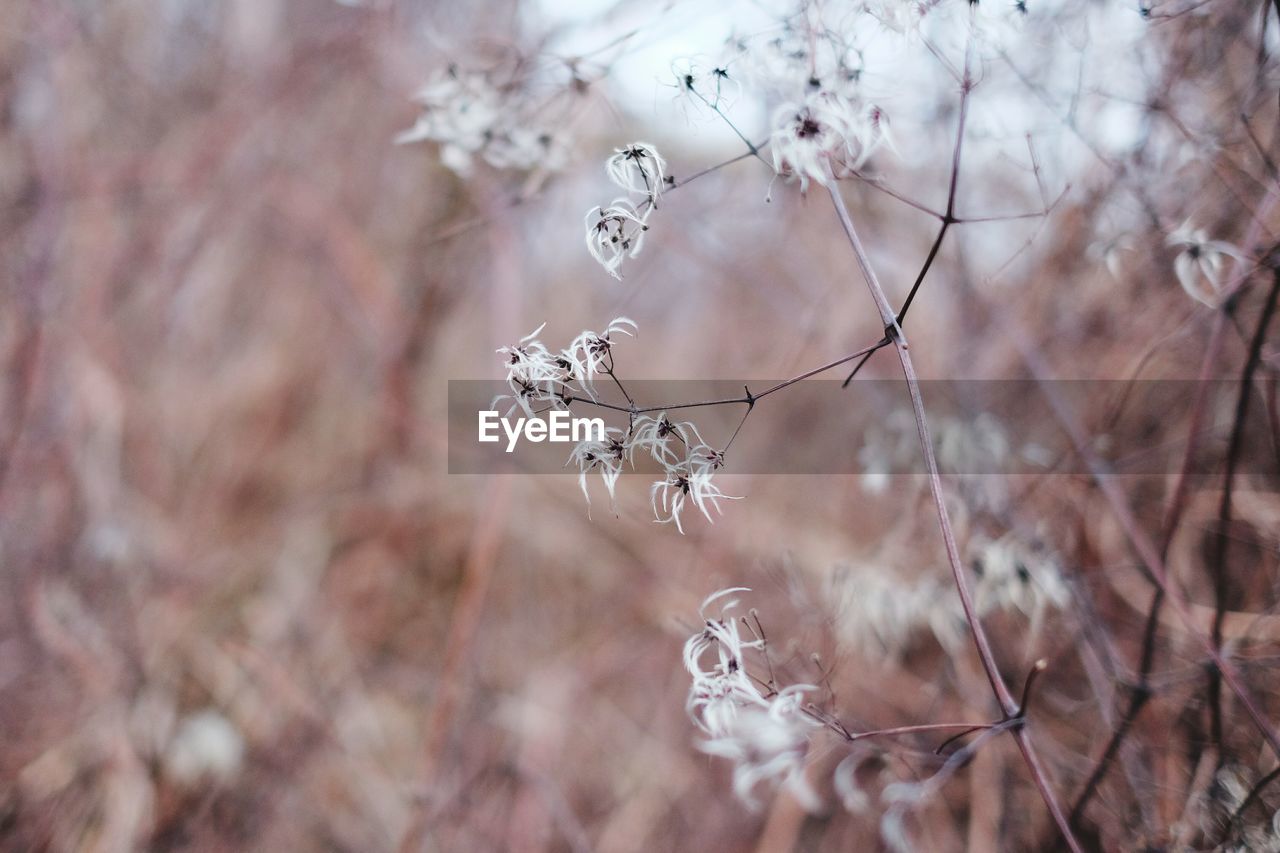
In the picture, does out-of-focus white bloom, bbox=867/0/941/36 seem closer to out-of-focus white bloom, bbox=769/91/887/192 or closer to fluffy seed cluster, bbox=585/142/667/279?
out-of-focus white bloom, bbox=769/91/887/192

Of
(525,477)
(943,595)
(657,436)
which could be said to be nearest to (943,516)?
(657,436)

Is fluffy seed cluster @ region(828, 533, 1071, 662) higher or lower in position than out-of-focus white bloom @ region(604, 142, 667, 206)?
lower

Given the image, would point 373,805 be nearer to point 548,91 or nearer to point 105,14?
point 548,91

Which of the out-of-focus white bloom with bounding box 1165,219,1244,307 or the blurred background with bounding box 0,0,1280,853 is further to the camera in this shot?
the blurred background with bounding box 0,0,1280,853

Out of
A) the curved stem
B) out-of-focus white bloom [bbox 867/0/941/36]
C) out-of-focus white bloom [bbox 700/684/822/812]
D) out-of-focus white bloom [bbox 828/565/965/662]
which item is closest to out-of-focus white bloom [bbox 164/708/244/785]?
out-of-focus white bloom [bbox 700/684/822/812]

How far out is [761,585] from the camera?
1.45 meters

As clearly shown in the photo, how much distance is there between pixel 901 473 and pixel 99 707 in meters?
1.37

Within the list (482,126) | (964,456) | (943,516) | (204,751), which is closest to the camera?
(943,516)

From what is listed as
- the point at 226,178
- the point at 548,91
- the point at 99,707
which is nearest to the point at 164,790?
the point at 99,707

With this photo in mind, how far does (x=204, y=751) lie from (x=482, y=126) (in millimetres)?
1095

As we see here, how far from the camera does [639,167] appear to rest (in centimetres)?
54

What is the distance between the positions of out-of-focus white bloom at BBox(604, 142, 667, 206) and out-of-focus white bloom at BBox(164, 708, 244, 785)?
3.92 feet

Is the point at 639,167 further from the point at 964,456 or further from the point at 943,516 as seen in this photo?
the point at 964,456

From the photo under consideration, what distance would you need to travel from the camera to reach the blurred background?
0.91 meters
